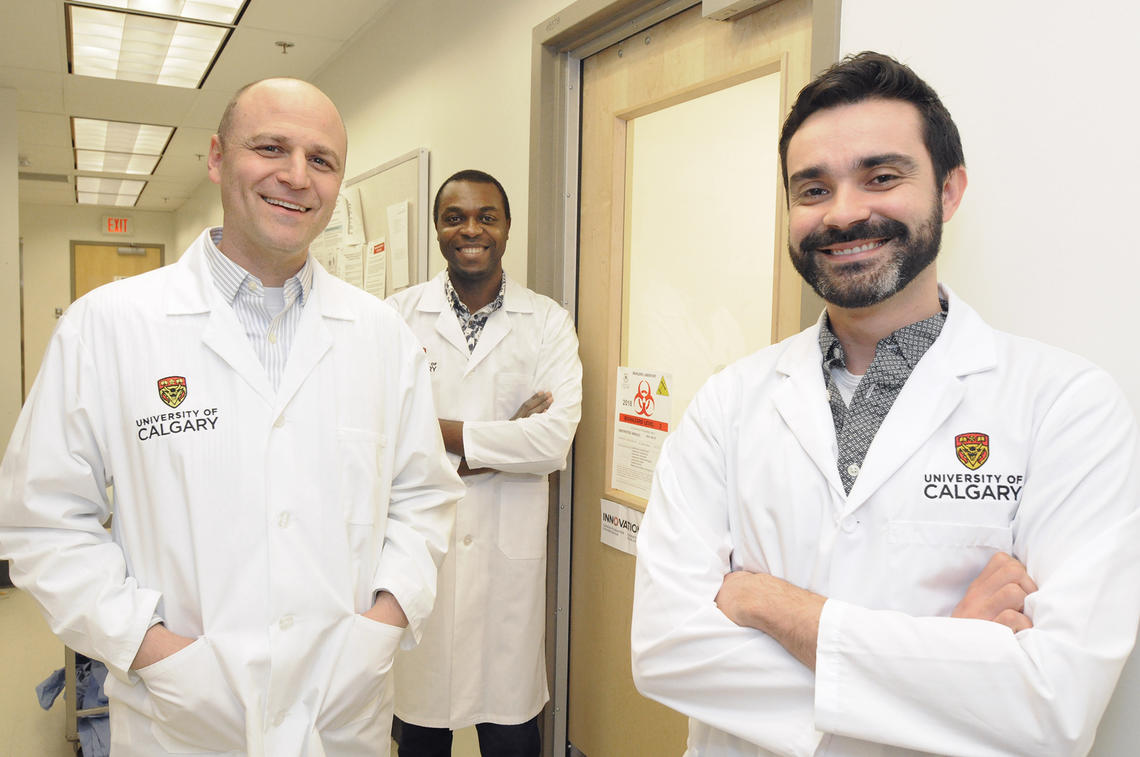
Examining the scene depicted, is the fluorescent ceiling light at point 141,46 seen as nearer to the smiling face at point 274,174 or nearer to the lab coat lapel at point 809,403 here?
the smiling face at point 274,174

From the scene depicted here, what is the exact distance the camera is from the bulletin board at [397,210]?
3.43 meters

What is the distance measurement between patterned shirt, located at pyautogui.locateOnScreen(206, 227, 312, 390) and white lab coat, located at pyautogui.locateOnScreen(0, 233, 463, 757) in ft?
0.11

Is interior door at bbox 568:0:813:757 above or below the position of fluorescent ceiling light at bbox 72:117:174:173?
below

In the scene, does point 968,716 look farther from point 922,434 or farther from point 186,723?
point 186,723

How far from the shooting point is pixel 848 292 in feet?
3.82

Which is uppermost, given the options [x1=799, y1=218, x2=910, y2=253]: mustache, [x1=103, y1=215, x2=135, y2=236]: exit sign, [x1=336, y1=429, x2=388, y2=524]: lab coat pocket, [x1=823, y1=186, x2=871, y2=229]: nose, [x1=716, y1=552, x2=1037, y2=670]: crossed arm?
[x1=103, y1=215, x2=135, y2=236]: exit sign

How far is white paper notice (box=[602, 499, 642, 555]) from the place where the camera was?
7.43ft

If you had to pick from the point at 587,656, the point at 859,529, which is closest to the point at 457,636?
the point at 587,656

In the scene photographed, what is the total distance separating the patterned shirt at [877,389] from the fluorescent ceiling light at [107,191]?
874cm

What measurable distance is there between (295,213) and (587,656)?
162 centimetres

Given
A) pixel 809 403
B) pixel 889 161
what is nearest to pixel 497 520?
pixel 809 403

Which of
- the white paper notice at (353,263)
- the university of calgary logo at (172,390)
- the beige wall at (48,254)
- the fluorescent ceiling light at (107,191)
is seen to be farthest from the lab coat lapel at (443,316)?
the beige wall at (48,254)

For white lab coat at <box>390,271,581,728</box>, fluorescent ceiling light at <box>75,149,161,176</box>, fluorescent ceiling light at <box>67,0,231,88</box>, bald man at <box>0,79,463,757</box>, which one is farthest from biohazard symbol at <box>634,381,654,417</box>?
fluorescent ceiling light at <box>75,149,161,176</box>

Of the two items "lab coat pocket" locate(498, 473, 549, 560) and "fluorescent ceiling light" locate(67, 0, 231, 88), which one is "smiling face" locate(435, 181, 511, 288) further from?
"fluorescent ceiling light" locate(67, 0, 231, 88)
